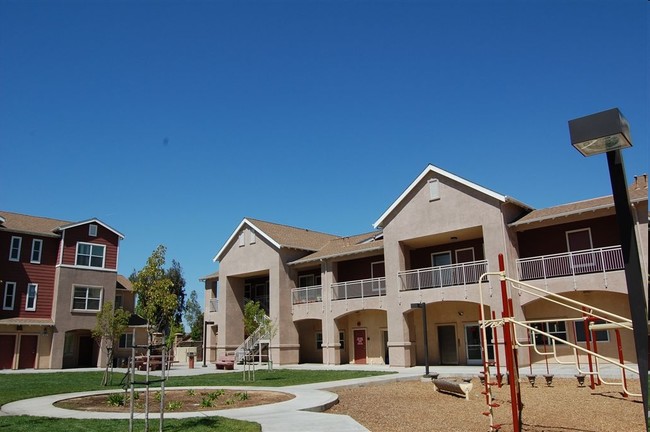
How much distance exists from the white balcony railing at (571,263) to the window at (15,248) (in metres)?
31.0

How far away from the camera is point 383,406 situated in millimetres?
12875

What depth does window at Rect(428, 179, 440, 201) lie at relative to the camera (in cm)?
2656

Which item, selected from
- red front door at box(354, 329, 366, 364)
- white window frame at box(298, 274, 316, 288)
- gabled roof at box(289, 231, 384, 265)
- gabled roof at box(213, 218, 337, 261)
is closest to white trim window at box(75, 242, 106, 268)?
gabled roof at box(213, 218, 337, 261)

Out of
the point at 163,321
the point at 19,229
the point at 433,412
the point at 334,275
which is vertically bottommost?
the point at 433,412

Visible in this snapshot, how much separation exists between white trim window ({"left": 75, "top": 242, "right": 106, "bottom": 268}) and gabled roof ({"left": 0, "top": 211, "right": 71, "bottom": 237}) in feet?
6.33

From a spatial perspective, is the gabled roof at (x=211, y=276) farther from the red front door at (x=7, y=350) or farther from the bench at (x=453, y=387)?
the bench at (x=453, y=387)

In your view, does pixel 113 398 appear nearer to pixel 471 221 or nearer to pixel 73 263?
pixel 471 221

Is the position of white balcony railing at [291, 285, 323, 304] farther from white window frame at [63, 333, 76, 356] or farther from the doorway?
white window frame at [63, 333, 76, 356]

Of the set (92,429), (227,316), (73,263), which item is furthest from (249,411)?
(73,263)

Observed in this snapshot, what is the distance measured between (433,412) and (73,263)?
30858 mm

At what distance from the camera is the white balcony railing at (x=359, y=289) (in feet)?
98.0

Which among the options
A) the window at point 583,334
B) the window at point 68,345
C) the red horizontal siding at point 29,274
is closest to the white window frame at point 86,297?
the red horizontal siding at point 29,274

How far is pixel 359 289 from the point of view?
30.7 meters

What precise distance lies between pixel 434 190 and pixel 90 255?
2479cm
